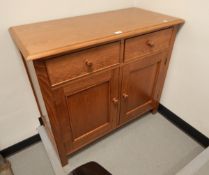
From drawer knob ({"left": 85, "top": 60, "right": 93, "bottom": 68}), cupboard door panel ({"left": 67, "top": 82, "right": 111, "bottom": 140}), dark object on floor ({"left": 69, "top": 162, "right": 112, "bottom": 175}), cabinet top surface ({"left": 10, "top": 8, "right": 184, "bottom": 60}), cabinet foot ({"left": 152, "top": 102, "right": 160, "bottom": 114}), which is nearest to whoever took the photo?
dark object on floor ({"left": 69, "top": 162, "right": 112, "bottom": 175})

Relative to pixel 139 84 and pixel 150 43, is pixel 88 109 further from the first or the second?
pixel 150 43

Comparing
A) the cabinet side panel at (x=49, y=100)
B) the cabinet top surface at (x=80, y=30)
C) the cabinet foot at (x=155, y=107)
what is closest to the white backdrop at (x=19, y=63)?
the cabinet top surface at (x=80, y=30)

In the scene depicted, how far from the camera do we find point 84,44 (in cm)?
80

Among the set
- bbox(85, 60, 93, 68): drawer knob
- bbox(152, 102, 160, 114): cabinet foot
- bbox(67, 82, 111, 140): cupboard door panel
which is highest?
bbox(85, 60, 93, 68): drawer knob

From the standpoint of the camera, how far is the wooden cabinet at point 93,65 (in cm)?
81

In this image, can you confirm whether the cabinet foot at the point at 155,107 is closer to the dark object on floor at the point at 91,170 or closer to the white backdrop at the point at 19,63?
the white backdrop at the point at 19,63

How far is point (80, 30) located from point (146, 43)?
0.42 meters

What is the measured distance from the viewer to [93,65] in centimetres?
92

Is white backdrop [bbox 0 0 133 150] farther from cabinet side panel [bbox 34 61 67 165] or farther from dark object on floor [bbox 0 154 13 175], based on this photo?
cabinet side panel [bbox 34 61 67 165]

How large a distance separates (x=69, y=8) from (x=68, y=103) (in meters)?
0.63

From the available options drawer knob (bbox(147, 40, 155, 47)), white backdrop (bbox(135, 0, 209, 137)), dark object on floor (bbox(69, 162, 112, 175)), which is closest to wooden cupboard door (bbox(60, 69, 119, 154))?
drawer knob (bbox(147, 40, 155, 47))


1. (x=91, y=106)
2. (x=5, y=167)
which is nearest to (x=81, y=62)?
(x=91, y=106)

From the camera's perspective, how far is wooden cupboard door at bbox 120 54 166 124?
3.74ft

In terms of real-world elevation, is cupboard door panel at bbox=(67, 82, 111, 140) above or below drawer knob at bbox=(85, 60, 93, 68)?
below
